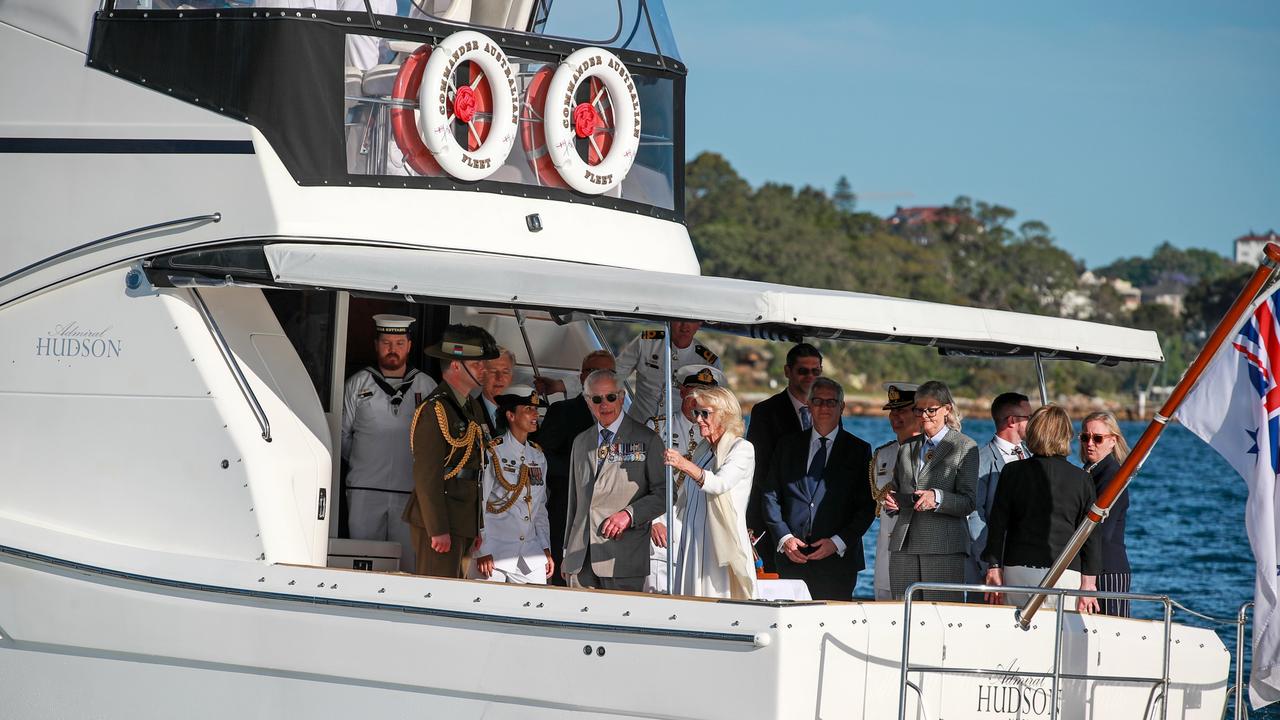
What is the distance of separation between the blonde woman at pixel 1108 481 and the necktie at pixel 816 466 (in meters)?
1.22

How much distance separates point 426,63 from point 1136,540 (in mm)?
24222

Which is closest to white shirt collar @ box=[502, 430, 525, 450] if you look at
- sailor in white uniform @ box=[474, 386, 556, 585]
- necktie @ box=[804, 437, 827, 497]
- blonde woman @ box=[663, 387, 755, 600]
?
sailor in white uniform @ box=[474, 386, 556, 585]

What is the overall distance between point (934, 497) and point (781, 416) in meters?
1.49

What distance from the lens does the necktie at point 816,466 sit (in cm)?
768

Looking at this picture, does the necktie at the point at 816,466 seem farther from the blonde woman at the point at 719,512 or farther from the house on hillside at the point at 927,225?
the house on hillside at the point at 927,225

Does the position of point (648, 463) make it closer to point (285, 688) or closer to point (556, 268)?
point (556, 268)

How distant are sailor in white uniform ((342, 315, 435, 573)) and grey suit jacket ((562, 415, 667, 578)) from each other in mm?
1088

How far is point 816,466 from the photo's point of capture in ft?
25.2

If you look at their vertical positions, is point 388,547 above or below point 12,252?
below

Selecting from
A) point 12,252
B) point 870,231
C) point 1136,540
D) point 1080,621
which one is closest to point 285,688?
point 12,252

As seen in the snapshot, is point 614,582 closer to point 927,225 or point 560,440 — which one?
point 560,440

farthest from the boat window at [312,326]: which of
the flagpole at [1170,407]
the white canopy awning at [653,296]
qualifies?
the flagpole at [1170,407]

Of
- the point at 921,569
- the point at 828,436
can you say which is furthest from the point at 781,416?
the point at 921,569

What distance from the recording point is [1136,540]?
28609mm
